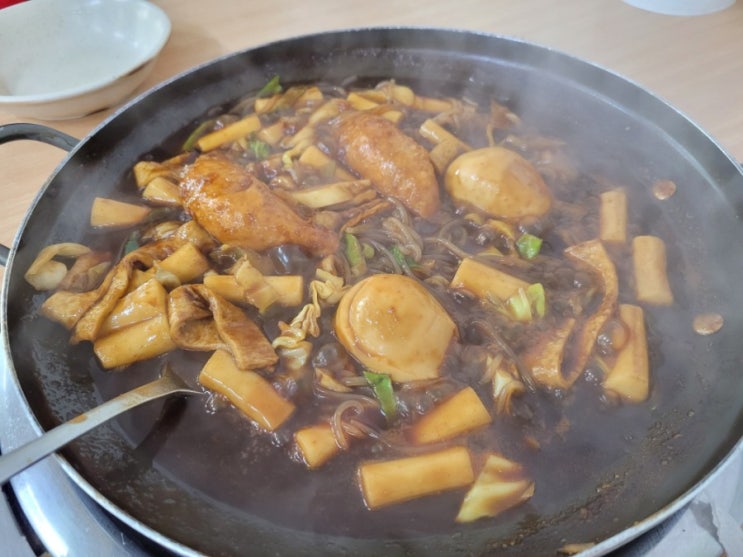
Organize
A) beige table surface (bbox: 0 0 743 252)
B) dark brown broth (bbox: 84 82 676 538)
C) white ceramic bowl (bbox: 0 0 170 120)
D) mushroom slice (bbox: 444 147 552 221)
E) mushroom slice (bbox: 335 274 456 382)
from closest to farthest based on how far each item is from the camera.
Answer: dark brown broth (bbox: 84 82 676 538) → mushroom slice (bbox: 335 274 456 382) → mushroom slice (bbox: 444 147 552 221) → white ceramic bowl (bbox: 0 0 170 120) → beige table surface (bbox: 0 0 743 252)

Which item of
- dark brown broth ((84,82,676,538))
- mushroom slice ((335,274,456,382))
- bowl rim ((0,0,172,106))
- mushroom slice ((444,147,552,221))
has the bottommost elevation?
dark brown broth ((84,82,676,538))

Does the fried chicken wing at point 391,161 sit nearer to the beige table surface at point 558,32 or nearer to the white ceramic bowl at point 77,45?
the white ceramic bowl at point 77,45

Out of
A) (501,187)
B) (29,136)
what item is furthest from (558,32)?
(29,136)

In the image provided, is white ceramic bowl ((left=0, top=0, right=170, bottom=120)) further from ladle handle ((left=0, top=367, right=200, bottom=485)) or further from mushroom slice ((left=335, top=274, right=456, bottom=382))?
mushroom slice ((left=335, top=274, right=456, bottom=382))

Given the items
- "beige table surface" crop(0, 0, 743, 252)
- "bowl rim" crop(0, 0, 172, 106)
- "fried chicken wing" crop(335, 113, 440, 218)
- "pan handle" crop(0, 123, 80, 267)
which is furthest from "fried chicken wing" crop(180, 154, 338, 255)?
"beige table surface" crop(0, 0, 743, 252)

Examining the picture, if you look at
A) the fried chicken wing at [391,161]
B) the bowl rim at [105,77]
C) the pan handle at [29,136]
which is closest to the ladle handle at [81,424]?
the pan handle at [29,136]

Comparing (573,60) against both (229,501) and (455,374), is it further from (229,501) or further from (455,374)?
(229,501)

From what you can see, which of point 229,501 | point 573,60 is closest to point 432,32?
point 573,60
